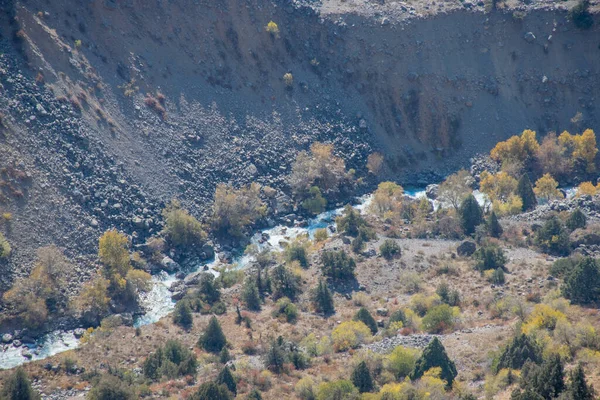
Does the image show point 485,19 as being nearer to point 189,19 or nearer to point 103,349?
point 189,19

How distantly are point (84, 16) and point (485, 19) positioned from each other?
5738 centimetres

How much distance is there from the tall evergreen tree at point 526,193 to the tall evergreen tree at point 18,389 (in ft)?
201

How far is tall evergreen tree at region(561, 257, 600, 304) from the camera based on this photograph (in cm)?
7431

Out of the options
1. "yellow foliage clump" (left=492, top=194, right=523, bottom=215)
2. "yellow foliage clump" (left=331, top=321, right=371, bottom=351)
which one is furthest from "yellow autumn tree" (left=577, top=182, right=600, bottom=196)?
"yellow foliage clump" (left=331, top=321, right=371, bottom=351)

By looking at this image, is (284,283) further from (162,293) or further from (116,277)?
(116,277)

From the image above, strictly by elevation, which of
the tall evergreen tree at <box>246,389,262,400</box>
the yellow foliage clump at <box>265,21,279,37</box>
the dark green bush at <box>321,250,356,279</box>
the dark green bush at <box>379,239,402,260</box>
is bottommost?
the tall evergreen tree at <box>246,389,262,400</box>

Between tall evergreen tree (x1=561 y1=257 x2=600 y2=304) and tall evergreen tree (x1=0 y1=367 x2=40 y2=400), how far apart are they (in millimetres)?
44774

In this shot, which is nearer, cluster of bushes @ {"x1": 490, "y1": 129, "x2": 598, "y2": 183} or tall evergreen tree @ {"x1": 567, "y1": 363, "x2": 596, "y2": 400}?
tall evergreen tree @ {"x1": 567, "y1": 363, "x2": 596, "y2": 400}

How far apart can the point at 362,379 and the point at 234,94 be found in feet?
191

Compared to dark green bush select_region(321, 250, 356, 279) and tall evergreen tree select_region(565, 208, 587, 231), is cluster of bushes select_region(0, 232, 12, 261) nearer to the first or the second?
dark green bush select_region(321, 250, 356, 279)

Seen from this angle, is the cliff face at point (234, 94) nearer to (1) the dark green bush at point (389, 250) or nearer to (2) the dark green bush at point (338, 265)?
(2) the dark green bush at point (338, 265)

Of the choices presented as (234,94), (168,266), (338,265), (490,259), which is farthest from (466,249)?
(234,94)

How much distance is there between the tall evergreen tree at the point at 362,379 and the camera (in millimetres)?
64875

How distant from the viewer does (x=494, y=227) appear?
319 feet
